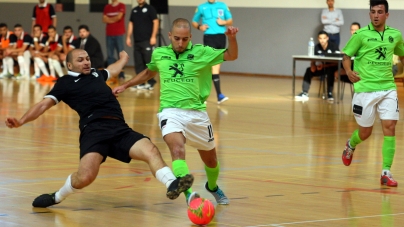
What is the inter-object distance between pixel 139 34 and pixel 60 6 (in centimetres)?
1141

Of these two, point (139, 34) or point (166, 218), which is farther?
point (139, 34)

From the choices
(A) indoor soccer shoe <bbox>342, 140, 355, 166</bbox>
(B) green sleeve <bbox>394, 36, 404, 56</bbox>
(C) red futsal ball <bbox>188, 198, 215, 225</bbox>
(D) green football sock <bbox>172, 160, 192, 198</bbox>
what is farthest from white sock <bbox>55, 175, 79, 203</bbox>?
(B) green sleeve <bbox>394, 36, 404, 56</bbox>

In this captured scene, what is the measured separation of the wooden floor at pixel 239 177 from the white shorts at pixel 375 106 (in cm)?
62

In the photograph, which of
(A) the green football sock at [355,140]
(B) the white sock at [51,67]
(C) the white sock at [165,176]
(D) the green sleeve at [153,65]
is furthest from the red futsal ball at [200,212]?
(B) the white sock at [51,67]

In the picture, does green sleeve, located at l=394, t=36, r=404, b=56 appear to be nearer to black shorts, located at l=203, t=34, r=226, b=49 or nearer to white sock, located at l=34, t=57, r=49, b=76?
black shorts, located at l=203, t=34, r=226, b=49

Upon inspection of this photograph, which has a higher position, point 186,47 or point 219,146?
point 186,47

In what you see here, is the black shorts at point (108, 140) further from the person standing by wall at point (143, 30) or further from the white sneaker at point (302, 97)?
the person standing by wall at point (143, 30)

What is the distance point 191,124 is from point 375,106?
256 centimetres

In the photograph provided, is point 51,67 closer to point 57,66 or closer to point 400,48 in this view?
point 57,66

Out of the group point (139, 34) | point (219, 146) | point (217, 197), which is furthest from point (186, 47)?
point (139, 34)

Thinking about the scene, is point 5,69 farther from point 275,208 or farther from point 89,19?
point 275,208

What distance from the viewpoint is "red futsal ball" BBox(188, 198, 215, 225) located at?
19.1 feet

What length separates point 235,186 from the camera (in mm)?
7691

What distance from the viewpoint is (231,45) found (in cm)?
668
